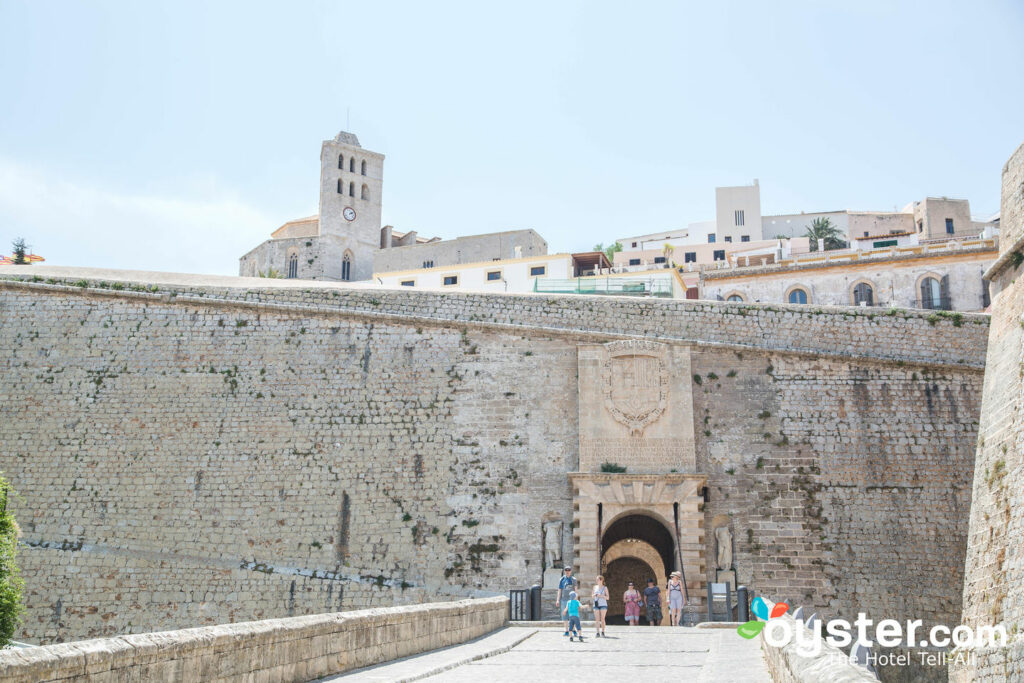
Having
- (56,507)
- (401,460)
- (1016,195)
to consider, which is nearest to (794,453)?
(1016,195)

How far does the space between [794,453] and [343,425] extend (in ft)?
26.3

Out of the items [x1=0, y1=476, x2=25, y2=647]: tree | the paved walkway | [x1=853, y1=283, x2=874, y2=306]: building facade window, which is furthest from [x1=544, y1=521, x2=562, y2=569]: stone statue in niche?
[x1=853, y1=283, x2=874, y2=306]: building facade window

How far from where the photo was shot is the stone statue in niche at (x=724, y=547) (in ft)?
55.4

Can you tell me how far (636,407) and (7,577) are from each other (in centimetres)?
1052

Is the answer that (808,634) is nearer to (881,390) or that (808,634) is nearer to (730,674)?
(730,674)

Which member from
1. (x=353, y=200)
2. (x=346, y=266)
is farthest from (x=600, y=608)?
(x=353, y=200)

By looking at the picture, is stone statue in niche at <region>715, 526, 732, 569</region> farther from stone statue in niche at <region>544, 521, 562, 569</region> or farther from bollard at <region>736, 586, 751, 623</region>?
stone statue in niche at <region>544, 521, 562, 569</region>

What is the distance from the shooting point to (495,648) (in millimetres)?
10734

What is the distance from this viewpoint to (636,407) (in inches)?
699

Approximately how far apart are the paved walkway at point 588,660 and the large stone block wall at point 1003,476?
114 inches

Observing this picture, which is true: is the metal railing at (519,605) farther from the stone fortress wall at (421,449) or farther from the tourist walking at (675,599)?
the tourist walking at (675,599)

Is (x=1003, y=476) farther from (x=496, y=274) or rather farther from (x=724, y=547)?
(x=496, y=274)

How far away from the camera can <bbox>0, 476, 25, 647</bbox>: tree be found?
1547cm

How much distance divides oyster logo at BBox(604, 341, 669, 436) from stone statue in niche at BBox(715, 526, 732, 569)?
215 centimetres
